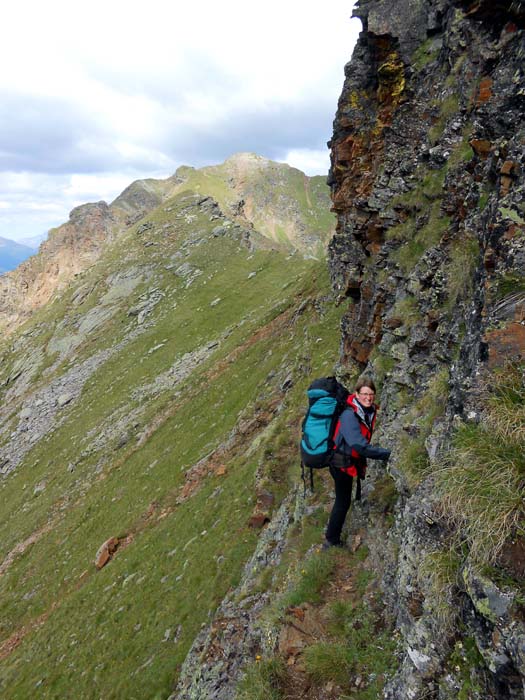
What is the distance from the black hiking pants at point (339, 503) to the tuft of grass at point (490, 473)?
276 centimetres

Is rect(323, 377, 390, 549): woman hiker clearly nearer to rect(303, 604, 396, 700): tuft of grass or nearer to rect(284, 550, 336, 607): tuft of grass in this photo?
rect(284, 550, 336, 607): tuft of grass

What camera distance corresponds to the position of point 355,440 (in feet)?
26.2

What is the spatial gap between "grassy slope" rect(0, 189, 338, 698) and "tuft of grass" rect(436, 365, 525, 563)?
1179 cm

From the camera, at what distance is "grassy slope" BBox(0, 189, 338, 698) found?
16219 mm

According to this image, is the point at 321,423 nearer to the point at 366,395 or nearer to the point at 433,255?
the point at 366,395

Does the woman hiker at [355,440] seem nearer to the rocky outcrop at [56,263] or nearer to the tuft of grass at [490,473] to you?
the tuft of grass at [490,473]

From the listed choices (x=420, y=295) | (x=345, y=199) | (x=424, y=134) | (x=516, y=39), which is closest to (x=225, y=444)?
(x=345, y=199)

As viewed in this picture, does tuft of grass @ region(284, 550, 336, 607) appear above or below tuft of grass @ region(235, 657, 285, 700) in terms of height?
above

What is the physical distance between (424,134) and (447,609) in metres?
14.8

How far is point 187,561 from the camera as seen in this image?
59.1ft

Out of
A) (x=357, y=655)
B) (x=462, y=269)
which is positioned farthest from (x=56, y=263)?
(x=357, y=655)

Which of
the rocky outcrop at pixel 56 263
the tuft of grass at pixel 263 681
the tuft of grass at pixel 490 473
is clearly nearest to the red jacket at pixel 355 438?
the tuft of grass at pixel 490 473

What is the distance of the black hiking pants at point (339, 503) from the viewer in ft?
28.6

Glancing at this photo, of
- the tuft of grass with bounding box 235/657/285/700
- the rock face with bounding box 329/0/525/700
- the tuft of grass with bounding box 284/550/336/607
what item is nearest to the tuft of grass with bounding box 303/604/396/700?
the rock face with bounding box 329/0/525/700
